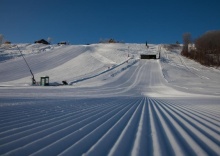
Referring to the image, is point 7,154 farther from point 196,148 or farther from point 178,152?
point 196,148

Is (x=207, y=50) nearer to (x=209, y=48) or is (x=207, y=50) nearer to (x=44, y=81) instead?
(x=209, y=48)

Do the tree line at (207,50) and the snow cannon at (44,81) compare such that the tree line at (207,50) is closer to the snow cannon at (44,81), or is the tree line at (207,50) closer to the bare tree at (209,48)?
the bare tree at (209,48)

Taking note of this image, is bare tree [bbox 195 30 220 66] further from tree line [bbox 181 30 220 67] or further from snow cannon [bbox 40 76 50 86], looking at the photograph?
snow cannon [bbox 40 76 50 86]

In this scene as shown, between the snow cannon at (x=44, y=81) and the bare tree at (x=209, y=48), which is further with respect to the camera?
the bare tree at (x=209, y=48)

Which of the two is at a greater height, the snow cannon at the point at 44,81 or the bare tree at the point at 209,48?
the bare tree at the point at 209,48

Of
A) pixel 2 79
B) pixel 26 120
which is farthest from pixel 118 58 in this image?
pixel 26 120

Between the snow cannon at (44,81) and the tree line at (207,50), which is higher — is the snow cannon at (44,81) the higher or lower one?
the lower one

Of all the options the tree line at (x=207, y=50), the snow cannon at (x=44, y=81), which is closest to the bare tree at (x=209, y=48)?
the tree line at (x=207, y=50)

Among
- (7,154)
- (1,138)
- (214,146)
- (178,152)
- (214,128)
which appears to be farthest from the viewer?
(214,128)

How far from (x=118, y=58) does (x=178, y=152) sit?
52980 mm

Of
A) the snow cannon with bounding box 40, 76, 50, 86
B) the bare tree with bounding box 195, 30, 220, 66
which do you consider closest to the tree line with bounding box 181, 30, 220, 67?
the bare tree with bounding box 195, 30, 220, 66

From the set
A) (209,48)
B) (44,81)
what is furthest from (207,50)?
(44,81)

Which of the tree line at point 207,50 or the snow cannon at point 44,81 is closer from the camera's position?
the snow cannon at point 44,81

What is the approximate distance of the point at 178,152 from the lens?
3518 millimetres
